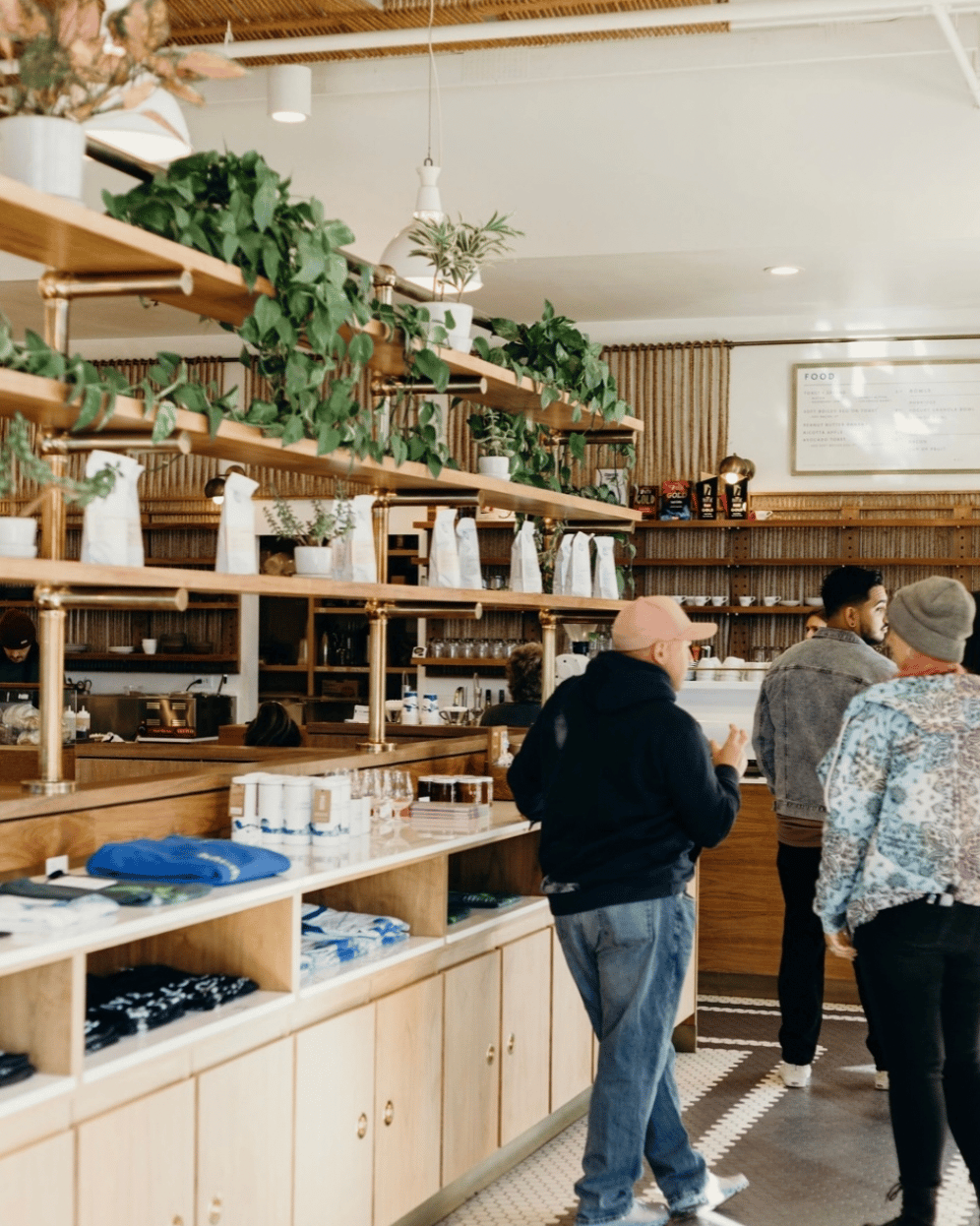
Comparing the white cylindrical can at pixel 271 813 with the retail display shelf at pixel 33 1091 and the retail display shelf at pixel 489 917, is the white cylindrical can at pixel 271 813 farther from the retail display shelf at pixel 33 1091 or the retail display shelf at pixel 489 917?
the retail display shelf at pixel 33 1091

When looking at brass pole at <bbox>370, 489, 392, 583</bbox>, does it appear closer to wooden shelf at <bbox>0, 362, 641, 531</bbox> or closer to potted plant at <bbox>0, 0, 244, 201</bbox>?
wooden shelf at <bbox>0, 362, 641, 531</bbox>

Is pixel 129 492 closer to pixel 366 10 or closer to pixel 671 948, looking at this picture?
pixel 671 948

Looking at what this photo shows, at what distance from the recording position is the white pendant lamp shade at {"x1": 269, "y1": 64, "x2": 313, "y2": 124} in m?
7.79

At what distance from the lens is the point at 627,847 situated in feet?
12.4

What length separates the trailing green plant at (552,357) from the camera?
5.37 meters

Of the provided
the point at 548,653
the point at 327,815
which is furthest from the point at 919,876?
the point at 548,653

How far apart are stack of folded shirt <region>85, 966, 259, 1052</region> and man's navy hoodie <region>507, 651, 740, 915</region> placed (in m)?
0.90

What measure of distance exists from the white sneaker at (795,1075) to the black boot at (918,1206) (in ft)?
5.42

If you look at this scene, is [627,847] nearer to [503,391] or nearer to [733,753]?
[733,753]

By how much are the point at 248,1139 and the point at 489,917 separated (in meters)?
1.38

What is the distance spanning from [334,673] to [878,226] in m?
5.32

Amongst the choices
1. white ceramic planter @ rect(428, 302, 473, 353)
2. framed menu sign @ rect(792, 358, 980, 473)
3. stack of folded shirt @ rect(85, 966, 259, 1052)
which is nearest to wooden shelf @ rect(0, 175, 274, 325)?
white ceramic planter @ rect(428, 302, 473, 353)

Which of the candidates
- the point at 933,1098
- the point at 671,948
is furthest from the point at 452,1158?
the point at 933,1098

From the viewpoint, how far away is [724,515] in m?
9.94
